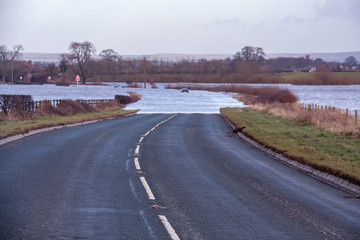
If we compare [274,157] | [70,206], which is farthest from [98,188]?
[274,157]

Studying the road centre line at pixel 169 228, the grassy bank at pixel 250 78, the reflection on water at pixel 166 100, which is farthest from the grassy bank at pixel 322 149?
the grassy bank at pixel 250 78

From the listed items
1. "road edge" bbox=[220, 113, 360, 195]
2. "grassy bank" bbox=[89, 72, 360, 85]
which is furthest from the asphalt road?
"grassy bank" bbox=[89, 72, 360, 85]

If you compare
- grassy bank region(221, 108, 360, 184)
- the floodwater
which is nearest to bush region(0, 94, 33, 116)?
grassy bank region(221, 108, 360, 184)

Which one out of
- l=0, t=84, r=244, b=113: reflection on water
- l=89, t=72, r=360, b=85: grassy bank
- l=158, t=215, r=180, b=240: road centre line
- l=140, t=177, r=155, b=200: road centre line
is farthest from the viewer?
l=89, t=72, r=360, b=85: grassy bank

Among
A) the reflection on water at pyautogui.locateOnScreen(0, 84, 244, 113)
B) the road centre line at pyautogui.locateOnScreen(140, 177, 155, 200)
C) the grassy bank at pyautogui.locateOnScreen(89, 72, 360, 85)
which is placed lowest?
the reflection on water at pyautogui.locateOnScreen(0, 84, 244, 113)

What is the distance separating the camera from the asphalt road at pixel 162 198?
264 inches

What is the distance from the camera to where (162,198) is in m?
8.85

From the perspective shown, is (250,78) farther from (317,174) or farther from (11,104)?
(317,174)

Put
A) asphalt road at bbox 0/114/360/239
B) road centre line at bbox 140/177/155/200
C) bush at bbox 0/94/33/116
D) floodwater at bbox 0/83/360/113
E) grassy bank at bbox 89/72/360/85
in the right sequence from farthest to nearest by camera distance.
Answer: grassy bank at bbox 89/72/360/85 → floodwater at bbox 0/83/360/113 → bush at bbox 0/94/33/116 → road centre line at bbox 140/177/155/200 → asphalt road at bbox 0/114/360/239

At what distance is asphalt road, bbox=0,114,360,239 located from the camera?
6699 mm

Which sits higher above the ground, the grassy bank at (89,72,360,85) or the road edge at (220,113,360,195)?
the grassy bank at (89,72,360,85)

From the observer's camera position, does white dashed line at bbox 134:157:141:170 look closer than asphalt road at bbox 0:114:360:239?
No

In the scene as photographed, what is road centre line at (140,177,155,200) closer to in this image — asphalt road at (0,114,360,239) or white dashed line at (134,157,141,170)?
asphalt road at (0,114,360,239)

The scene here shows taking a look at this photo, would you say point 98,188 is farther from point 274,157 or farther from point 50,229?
point 274,157
